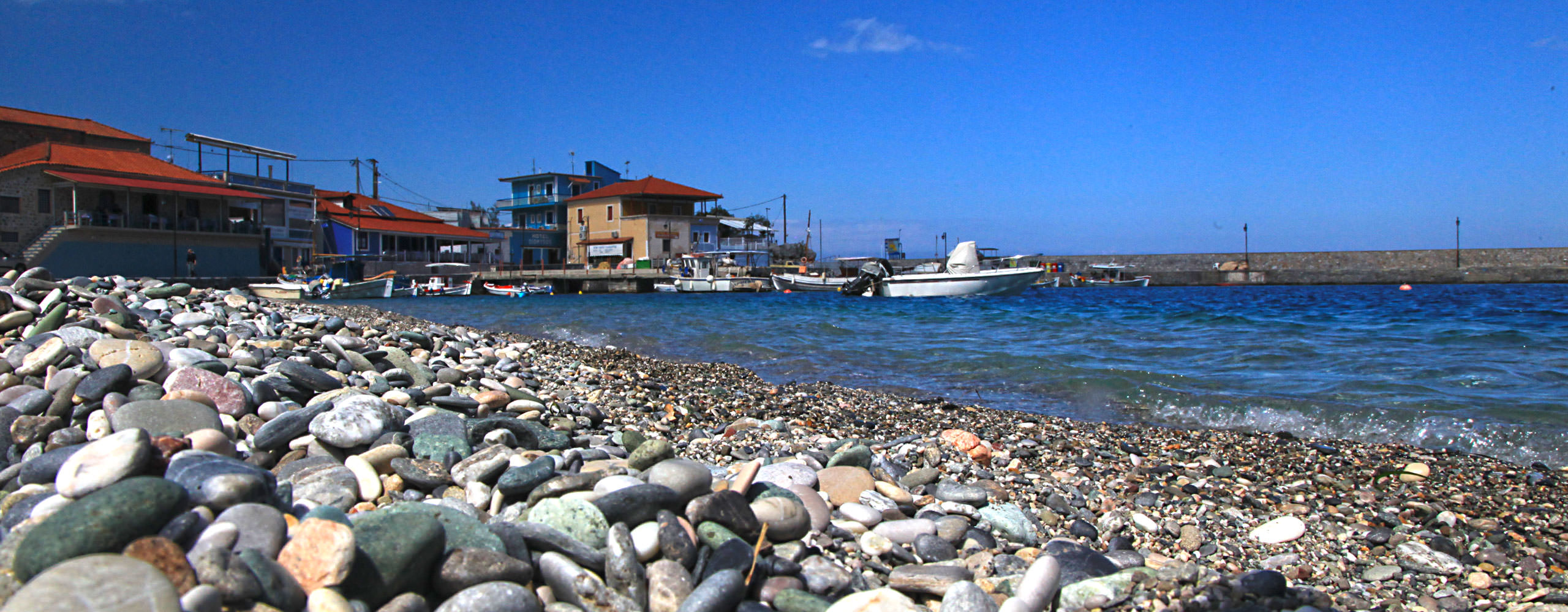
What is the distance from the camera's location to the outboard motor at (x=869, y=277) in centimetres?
3897

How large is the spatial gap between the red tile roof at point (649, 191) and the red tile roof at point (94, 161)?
23.0m

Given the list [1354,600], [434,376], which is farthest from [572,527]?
[434,376]

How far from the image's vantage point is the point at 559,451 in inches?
161

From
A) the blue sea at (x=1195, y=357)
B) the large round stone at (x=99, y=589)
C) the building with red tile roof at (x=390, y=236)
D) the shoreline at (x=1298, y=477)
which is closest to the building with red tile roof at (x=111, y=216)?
the building with red tile roof at (x=390, y=236)

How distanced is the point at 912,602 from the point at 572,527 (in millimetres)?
1132

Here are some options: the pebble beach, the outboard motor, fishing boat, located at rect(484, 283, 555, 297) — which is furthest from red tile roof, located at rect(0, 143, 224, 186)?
the pebble beach

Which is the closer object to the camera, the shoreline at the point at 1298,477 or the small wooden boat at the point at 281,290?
the shoreline at the point at 1298,477

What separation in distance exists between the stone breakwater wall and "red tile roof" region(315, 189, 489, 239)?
101 feet

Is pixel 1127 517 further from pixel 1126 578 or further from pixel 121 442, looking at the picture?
pixel 121 442

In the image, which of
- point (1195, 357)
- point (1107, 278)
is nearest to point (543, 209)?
point (1107, 278)

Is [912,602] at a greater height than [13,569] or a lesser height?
lesser

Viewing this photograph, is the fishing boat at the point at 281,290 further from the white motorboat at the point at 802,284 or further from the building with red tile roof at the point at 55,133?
the white motorboat at the point at 802,284

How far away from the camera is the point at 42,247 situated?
27828 millimetres

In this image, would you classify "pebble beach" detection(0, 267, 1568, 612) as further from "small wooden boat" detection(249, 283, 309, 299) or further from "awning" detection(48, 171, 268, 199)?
"awning" detection(48, 171, 268, 199)
